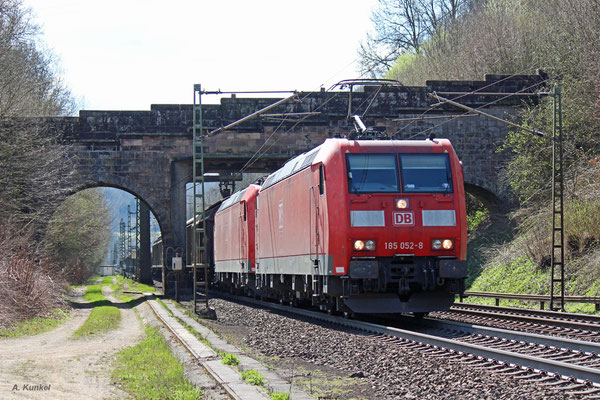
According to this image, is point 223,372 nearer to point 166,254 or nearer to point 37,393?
point 37,393

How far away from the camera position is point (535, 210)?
23844 mm

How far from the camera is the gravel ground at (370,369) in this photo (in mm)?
7289

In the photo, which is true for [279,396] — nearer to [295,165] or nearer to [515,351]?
[515,351]

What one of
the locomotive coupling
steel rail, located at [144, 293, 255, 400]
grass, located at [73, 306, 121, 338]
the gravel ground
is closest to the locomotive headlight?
the locomotive coupling

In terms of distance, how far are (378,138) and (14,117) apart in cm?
1421

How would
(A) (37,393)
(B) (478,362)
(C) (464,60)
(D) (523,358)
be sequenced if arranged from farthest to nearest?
(C) (464,60)
(B) (478,362)
(D) (523,358)
(A) (37,393)

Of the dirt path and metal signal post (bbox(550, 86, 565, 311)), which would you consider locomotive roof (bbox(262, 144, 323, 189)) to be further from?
metal signal post (bbox(550, 86, 565, 311))

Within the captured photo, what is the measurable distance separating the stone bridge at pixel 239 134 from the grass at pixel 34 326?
30.8ft

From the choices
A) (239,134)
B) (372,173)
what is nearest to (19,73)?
(239,134)

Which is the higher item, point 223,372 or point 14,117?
point 14,117

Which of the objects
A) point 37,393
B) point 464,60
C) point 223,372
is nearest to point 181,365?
point 223,372

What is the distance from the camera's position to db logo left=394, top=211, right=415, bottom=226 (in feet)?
43.5

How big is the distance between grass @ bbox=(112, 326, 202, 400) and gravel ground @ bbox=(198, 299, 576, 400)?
4.30ft

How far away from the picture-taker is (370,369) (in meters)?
8.95
